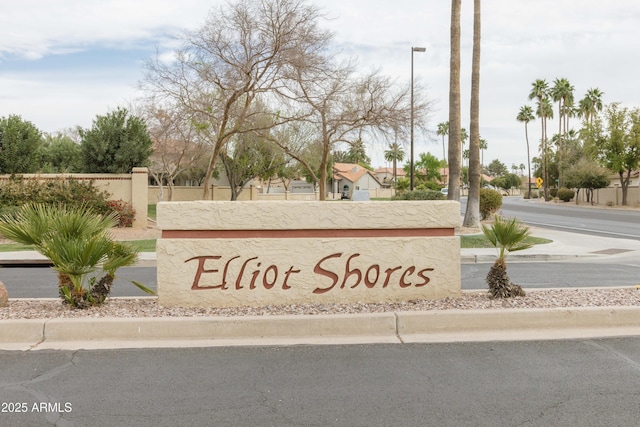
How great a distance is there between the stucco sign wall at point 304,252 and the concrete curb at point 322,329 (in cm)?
90

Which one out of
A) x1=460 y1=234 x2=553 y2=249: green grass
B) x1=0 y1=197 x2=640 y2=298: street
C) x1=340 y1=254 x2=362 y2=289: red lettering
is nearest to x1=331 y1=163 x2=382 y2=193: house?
x1=460 y1=234 x2=553 y2=249: green grass

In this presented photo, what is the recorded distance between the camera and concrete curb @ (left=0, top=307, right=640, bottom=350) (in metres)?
6.12

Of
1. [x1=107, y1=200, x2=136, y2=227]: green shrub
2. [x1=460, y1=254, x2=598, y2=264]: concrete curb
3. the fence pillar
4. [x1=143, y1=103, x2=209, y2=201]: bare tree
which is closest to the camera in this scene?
[x1=460, y1=254, x2=598, y2=264]: concrete curb

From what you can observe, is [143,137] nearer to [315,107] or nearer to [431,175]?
[315,107]

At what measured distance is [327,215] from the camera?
730cm

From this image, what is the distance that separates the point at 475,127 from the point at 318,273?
16785mm

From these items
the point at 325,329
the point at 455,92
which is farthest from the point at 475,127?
the point at 325,329

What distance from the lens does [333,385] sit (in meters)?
4.92

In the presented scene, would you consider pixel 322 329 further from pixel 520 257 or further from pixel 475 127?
pixel 475 127

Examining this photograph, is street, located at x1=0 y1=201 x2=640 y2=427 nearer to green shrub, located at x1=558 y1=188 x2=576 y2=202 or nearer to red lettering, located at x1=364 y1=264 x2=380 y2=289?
red lettering, located at x1=364 y1=264 x2=380 y2=289

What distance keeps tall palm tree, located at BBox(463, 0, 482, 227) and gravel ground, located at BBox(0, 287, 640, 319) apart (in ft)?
48.8

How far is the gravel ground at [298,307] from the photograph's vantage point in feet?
22.2

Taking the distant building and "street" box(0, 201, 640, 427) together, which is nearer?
"street" box(0, 201, 640, 427)

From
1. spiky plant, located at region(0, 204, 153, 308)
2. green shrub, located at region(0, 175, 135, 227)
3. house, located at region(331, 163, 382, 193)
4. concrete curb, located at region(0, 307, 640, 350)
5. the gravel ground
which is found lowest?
concrete curb, located at region(0, 307, 640, 350)
